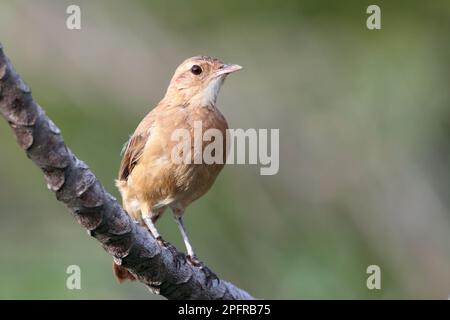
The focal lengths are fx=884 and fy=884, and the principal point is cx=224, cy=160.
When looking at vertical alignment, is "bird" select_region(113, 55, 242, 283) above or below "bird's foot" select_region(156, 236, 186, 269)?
above

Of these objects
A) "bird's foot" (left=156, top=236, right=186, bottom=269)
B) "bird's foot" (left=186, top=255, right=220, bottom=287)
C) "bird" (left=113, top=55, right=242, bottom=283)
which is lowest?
"bird's foot" (left=186, top=255, right=220, bottom=287)

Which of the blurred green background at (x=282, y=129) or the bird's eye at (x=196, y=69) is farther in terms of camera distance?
the blurred green background at (x=282, y=129)

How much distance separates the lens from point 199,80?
7.46 metres

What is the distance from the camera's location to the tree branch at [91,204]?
4188 millimetres

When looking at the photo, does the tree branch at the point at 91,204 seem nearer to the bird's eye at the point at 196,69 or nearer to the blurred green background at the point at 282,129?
the bird's eye at the point at 196,69

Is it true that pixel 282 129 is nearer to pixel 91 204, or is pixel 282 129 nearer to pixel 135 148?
pixel 135 148

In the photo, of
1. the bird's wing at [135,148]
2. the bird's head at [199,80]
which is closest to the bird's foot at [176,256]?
the bird's wing at [135,148]

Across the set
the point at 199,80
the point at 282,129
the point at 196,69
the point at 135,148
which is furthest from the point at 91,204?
the point at 282,129

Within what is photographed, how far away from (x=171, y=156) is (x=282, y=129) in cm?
406

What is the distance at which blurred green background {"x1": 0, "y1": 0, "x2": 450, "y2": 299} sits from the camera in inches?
391

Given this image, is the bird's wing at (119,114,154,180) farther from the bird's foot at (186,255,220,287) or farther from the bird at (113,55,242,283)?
the bird's foot at (186,255,220,287)

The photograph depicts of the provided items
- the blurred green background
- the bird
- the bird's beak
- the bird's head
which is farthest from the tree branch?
the blurred green background

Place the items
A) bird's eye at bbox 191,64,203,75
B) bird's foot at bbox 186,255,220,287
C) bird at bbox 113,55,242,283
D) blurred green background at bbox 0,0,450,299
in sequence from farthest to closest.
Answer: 1. blurred green background at bbox 0,0,450,299
2. bird's eye at bbox 191,64,203,75
3. bird at bbox 113,55,242,283
4. bird's foot at bbox 186,255,220,287
